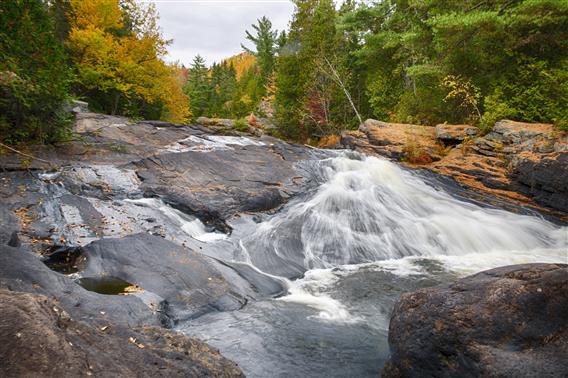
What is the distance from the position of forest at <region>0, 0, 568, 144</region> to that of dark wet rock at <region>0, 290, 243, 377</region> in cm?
618

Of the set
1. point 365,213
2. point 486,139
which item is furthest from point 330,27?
point 365,213

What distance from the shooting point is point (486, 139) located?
45.6 ft

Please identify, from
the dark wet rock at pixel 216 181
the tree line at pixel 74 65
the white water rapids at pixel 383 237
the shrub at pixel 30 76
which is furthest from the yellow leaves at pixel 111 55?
the white water rapids at pixel 383 237

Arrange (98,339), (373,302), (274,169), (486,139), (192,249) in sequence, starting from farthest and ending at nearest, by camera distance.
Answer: (486,139) → (274,169) → (192,249) → (373,302) → (98,339)

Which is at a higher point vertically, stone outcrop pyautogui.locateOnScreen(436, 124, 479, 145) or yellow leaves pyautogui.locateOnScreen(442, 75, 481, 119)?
yellow leaves pyautogui.locateOnScreen(442, 75, 481, 119)

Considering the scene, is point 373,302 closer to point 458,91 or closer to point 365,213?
point 365,213

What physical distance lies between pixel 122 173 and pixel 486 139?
1304 centimetres

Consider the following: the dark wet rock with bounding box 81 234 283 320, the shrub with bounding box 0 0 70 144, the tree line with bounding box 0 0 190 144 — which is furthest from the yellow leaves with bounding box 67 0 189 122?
the dark wet rock with bounding box 81 234 283 320

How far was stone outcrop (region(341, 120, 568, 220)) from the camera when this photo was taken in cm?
1132

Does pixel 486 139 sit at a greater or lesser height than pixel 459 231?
greater

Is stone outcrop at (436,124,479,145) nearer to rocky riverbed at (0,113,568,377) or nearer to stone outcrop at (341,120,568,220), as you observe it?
stone outcrop at (341,120,568,220)

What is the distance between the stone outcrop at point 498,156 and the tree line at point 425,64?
0.87 m

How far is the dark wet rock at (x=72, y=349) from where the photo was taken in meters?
2.04

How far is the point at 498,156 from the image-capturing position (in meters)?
13.3
